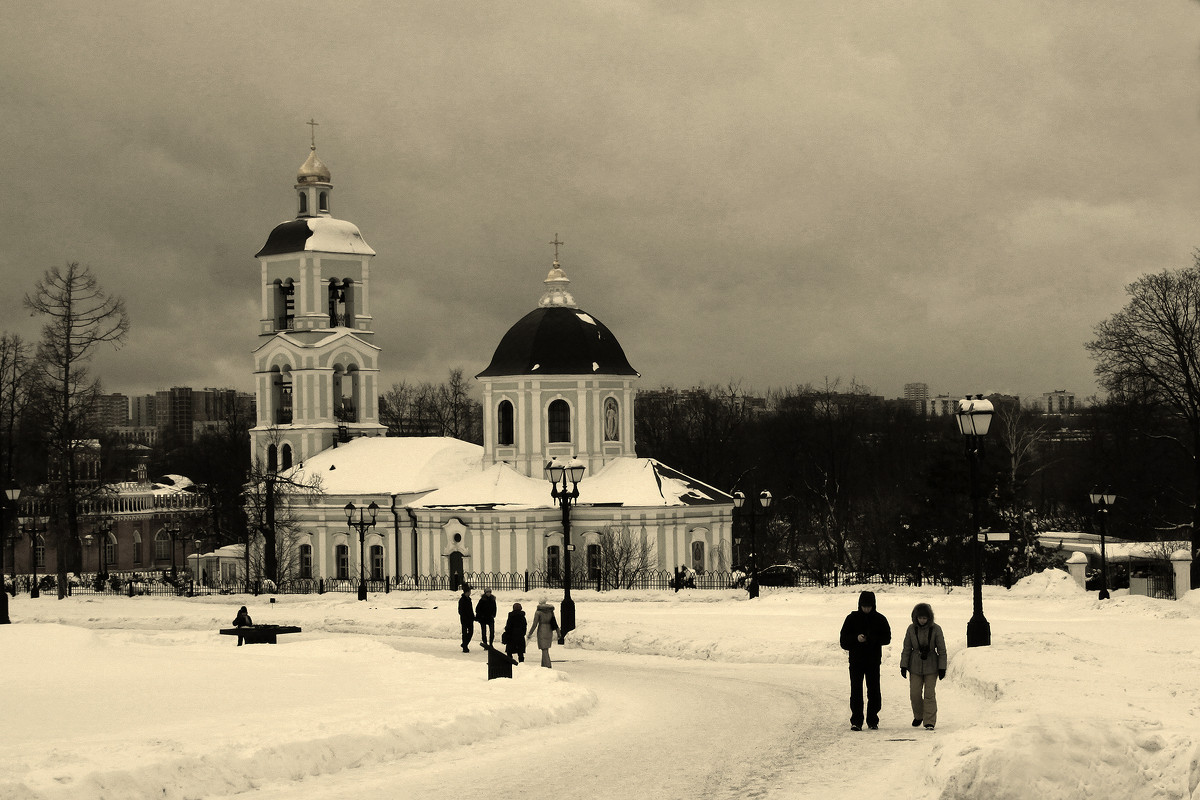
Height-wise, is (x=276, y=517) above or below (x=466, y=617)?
above

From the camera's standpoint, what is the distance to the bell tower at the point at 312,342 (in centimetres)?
6900

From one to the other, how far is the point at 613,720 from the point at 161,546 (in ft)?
237

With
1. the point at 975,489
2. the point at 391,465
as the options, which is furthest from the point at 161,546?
the point at 975,489

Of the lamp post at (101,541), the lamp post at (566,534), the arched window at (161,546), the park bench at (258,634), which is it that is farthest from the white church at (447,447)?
the park bench at (258,634)

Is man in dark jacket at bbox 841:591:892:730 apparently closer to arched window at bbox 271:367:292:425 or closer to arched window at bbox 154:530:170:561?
arched window at bbox 271:367:292:425

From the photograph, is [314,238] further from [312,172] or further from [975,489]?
[975,489]

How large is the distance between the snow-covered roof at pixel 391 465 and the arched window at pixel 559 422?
3.78 meters

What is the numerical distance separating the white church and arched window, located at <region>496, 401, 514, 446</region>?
58 millimetres

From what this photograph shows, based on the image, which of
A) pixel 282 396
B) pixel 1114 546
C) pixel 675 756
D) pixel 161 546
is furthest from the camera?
pixel 161 546

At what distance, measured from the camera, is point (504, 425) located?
212 feet

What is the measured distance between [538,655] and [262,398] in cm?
4600

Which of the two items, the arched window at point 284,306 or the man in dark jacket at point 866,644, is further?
the arched window at point 284,306

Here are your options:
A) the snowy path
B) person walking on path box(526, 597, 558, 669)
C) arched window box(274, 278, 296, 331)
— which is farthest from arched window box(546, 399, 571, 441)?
the snowy path

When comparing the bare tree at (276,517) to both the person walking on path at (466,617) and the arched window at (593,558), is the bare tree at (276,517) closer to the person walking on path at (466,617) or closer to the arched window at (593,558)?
the arched window at (593,558)
